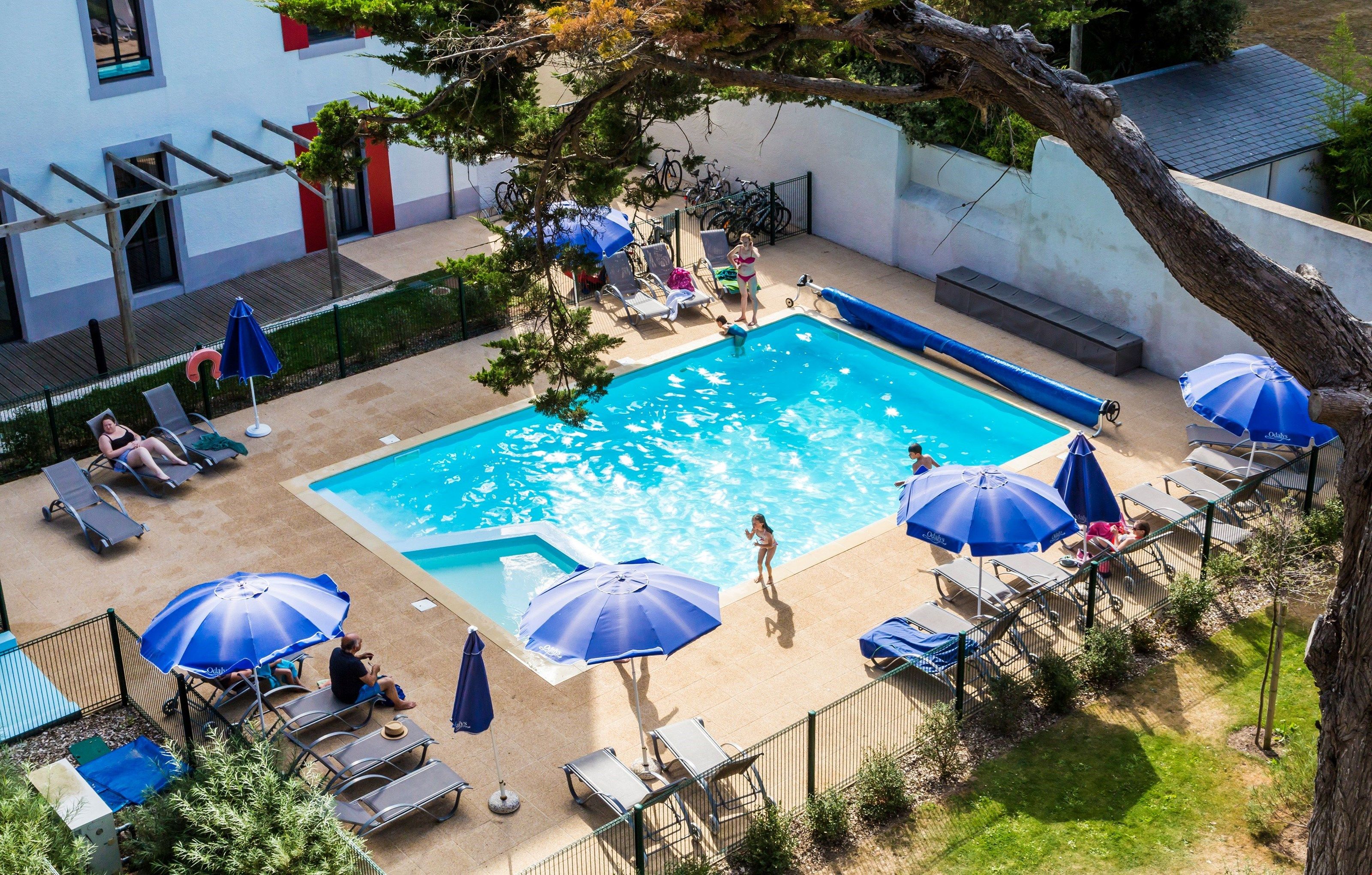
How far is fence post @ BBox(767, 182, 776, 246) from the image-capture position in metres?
28.1

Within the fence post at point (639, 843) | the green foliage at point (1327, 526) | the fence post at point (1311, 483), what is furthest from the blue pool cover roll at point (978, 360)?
the fence post at point (639, 843)

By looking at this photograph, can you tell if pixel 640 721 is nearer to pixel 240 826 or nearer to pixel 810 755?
pixel 810 755

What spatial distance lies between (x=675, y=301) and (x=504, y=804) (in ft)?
42.7

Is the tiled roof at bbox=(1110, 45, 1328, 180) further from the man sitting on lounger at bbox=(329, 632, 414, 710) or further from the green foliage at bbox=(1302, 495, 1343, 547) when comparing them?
the man sitting on lounger at bbox=(329, 632, 414, 710)

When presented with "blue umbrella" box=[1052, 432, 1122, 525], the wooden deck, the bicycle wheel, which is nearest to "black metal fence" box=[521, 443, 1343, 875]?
"blue umbrella" box=[1052, 432, 1122, 525]

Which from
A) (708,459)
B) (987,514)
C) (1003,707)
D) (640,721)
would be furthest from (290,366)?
(1003,707)

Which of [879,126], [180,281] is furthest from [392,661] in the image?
[879,126]

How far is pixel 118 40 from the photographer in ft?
79.0

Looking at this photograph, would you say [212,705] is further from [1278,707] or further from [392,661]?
[1278,707]

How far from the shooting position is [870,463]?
21625 mm

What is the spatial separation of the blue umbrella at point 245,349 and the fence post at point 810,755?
10.9m

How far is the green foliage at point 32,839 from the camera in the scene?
1188cm

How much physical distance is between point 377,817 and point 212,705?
120 inches

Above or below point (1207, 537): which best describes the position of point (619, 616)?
above
